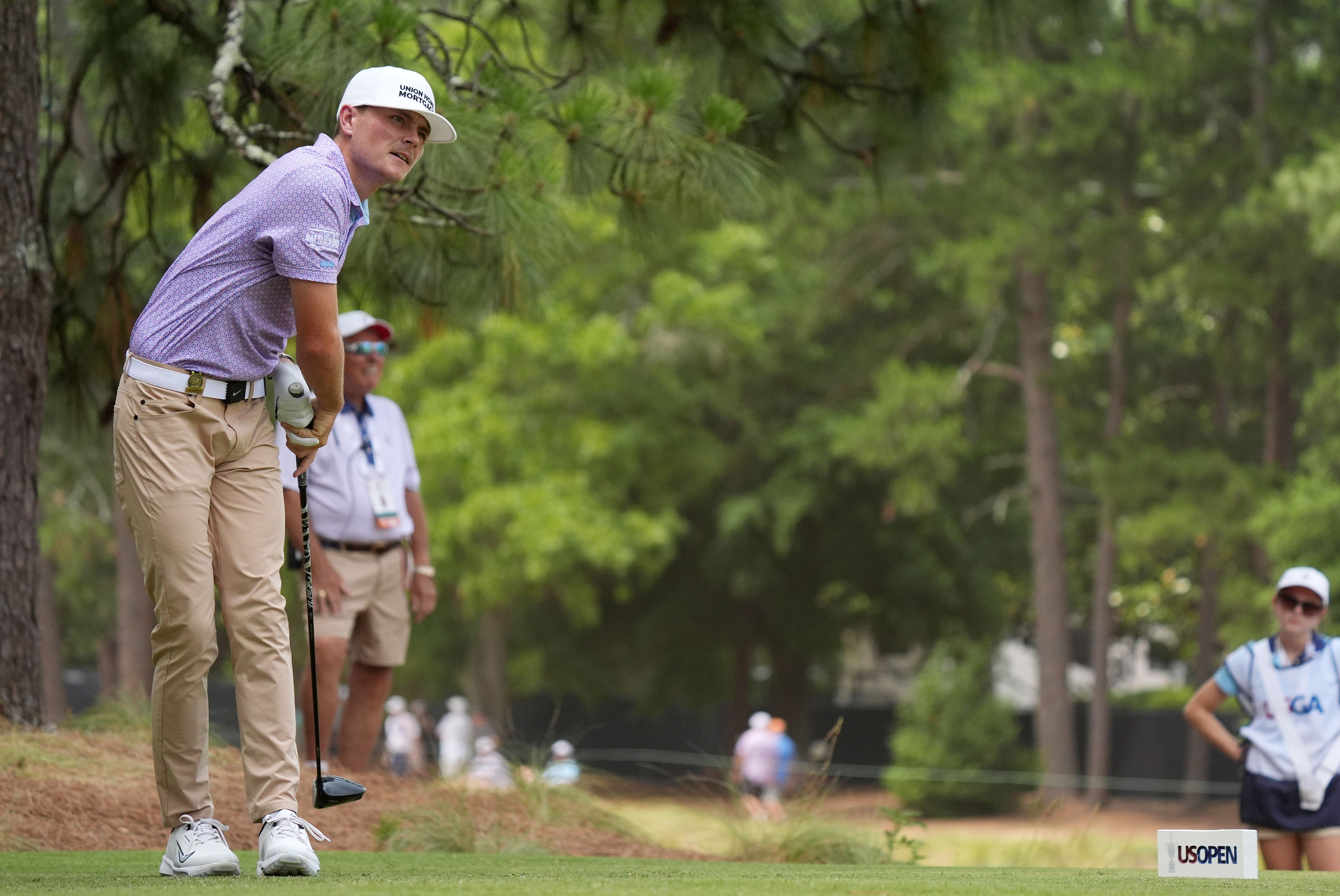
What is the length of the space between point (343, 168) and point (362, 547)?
8.65ft

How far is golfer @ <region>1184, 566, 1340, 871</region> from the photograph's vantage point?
225 inches

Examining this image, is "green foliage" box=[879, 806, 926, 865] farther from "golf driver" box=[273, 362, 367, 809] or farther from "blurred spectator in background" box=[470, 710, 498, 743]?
"blurred spectator in background" box=[470, 710, 498, 743]

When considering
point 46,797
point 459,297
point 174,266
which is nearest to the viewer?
point 174,266

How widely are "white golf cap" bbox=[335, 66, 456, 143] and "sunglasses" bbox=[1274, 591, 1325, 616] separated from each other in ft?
11.5

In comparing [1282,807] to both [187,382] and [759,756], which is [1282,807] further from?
[759,756]

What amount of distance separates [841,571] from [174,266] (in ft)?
95.2

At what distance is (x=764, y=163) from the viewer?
737 cm

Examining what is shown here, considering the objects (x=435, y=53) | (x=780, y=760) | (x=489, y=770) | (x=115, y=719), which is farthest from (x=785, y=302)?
(x=435, y=53)

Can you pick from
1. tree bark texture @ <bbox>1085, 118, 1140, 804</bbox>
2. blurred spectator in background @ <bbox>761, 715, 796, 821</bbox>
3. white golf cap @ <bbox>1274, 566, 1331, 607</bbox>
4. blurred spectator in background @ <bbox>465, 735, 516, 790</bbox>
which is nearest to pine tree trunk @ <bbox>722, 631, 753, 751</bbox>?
blurred spectator in background @ <bbox>761, 715, 796, 821</bbox>

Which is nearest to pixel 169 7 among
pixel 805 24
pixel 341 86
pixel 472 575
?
pixel 341 86

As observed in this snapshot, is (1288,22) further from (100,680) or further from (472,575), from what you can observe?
(100,680)

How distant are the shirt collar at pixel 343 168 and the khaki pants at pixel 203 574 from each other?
1.74ft

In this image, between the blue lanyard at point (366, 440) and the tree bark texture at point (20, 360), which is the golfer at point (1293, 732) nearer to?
the blue lanyard at point (366, 440)

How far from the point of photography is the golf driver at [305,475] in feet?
13.2
